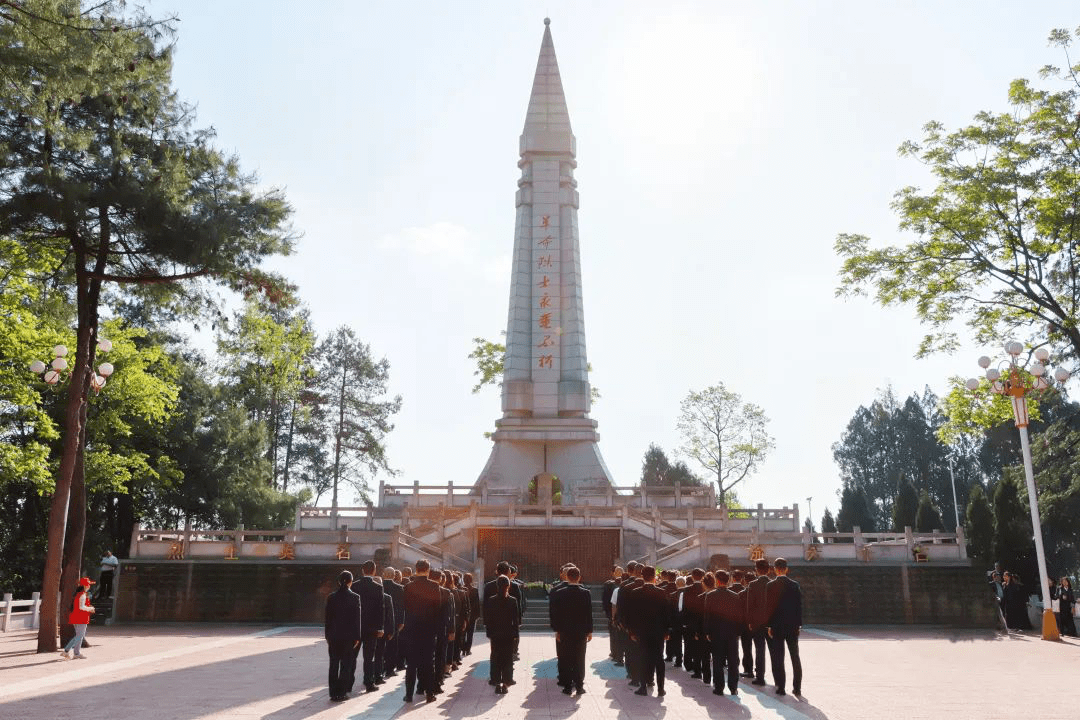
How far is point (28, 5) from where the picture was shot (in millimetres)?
10438

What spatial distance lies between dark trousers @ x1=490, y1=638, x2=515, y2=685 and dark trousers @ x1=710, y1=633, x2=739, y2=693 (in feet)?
7.64

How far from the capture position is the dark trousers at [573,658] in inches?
373

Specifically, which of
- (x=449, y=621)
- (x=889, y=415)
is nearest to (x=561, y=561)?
(x=449, y=621)

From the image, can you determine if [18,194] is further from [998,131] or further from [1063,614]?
[1063,614]

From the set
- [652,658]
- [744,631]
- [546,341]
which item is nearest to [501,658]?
[652,658]

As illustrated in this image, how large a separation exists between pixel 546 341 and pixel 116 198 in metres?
21.2

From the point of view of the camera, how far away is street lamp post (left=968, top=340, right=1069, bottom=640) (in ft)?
55.6

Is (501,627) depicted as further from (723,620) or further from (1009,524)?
(1009,524)

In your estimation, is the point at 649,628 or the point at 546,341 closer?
the point at 649,628

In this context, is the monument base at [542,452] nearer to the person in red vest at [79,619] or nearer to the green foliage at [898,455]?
the person in red vest at [79,619]

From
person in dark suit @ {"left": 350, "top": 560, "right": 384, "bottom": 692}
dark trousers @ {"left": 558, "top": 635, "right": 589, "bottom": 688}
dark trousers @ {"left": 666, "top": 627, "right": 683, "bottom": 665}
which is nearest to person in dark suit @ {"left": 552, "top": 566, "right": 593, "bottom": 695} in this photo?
dark trousers @ {"left": 558, "top": 635, "right": 589, "bottom": 688}

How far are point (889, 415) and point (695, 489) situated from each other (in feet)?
157

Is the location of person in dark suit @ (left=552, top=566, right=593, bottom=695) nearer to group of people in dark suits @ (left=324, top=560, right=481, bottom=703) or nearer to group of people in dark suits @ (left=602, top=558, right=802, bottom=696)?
group of people in dark suits @ (left=602, top=558, right=802, bottom=696)

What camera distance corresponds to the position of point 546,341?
34000 mm
